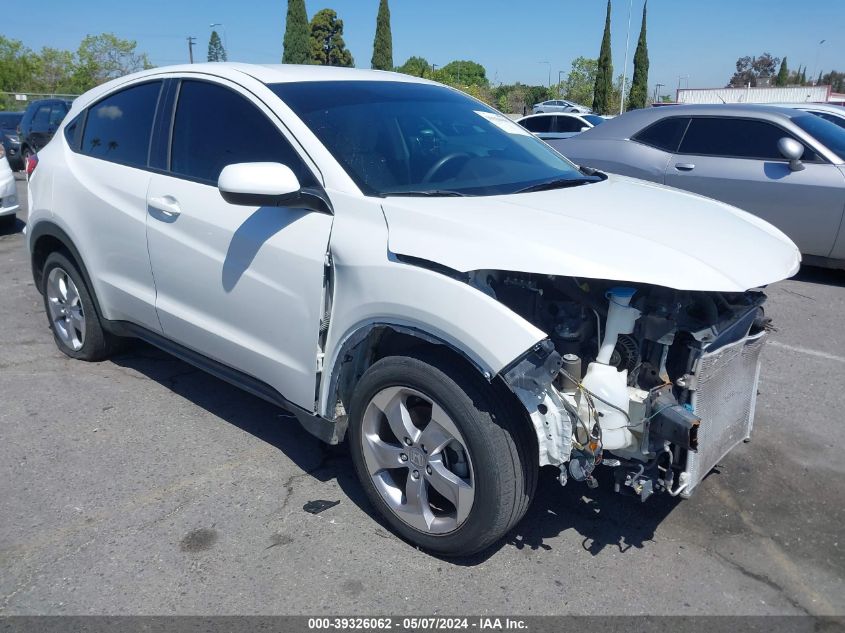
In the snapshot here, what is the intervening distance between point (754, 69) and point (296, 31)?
61.9 m

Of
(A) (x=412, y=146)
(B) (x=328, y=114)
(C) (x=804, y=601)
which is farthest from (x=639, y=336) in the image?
(B) (x=328, y=114)

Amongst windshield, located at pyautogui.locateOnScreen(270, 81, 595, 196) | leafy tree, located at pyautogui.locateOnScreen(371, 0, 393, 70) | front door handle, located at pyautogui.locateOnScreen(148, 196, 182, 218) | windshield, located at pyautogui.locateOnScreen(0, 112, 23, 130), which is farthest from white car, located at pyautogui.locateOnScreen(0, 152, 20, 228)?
leafy tree, located at pyautogui.locateOnScreen(371, 0, 393, 70)

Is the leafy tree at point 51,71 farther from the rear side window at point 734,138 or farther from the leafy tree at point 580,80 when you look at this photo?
the rear side window at point 734,138

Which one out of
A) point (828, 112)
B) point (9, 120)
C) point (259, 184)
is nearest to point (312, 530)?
point (259, 184)

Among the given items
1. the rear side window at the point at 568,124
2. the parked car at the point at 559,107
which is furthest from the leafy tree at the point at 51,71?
the rear side window at the point at 568,124

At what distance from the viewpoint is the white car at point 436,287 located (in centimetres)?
263

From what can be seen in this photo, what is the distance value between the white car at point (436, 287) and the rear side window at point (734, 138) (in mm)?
4215

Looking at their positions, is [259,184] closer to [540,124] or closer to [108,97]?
[108,97]

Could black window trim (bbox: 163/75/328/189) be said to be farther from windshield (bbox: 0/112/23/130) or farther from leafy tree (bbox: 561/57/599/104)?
leafy tree (bbox: 561/57/599/104)

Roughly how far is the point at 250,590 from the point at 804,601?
→ 6.83 feet

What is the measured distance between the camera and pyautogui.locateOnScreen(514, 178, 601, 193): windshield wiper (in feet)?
11.1

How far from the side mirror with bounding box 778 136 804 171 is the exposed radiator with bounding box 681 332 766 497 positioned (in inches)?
180

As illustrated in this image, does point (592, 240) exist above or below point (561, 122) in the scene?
above

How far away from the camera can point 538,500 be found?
3426 mm
